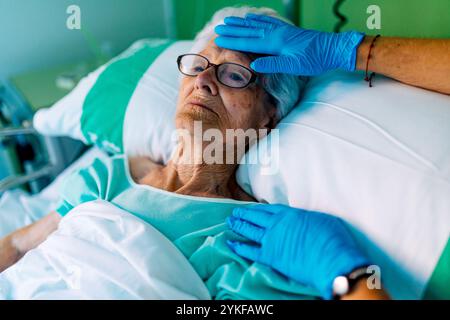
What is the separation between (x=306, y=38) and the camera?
1.09 meters

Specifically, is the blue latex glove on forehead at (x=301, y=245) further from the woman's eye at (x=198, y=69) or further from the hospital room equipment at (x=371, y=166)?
the woman's eye at (x=198, y=69)

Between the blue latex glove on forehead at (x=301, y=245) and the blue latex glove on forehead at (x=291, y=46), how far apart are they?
13.7 inches

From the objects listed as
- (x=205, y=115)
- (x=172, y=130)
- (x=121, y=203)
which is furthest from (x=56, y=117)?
(x=205, y=115)

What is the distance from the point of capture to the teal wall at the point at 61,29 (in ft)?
4.35

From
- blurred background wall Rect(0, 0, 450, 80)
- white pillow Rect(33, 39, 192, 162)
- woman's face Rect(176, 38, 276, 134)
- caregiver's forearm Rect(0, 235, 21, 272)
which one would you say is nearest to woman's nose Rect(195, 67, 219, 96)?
woman's face Rect(176, 38, 276, 134)

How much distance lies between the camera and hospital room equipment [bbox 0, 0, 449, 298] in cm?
86

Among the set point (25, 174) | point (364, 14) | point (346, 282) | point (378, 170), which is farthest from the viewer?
point (25, 174)

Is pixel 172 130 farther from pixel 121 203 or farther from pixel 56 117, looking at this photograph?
pixel 56 117

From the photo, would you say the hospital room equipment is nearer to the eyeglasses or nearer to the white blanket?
the eyeglasses

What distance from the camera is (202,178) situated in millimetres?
1142

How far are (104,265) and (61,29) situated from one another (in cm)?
93

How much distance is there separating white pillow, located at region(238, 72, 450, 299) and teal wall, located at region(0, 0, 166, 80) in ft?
2.50

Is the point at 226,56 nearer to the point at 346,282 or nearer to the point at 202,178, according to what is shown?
the point at 202,178

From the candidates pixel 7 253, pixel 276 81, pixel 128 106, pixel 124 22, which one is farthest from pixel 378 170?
pixel 124 22
